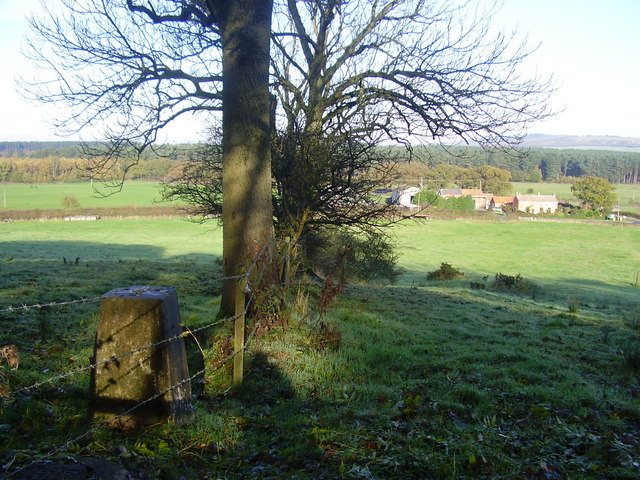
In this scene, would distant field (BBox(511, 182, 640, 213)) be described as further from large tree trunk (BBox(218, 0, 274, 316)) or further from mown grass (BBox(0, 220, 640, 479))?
large tree trunk (BBox(218, 0, 274, 316))

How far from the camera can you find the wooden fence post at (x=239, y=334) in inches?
214

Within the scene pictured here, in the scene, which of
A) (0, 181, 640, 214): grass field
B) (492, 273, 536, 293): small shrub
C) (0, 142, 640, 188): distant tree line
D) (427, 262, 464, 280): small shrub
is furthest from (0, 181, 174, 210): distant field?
(492, 273, 536, 293): small shrub

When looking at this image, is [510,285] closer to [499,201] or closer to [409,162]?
[409,162]

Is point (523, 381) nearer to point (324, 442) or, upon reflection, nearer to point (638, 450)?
point (638, 450)

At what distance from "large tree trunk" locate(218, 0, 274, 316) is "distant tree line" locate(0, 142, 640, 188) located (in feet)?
20.7

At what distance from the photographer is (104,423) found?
4.32m

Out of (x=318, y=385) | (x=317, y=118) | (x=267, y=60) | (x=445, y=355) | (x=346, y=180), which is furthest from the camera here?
(x=317, y=118)

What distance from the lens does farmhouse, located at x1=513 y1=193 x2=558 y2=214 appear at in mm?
93000

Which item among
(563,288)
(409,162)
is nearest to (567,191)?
(563,288)

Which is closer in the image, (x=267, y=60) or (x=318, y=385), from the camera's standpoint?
(x=318, y=385)

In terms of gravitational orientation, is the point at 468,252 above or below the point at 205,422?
below

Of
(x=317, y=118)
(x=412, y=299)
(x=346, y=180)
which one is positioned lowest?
(x=412, y=299)

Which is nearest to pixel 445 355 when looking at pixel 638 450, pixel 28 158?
pixel 638 450

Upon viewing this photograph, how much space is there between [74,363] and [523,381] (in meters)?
5.36
